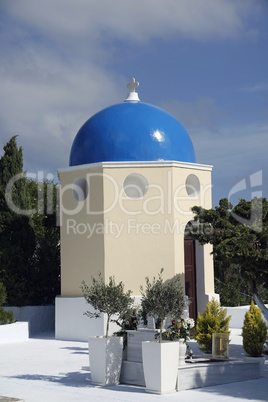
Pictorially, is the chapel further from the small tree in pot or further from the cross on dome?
the small tree in pot

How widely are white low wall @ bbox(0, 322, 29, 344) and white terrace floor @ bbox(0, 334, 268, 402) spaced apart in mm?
3065

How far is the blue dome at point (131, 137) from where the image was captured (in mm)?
21219

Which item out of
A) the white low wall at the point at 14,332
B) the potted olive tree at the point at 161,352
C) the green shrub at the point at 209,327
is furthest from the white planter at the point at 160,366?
the white low wall at the point at 14,332

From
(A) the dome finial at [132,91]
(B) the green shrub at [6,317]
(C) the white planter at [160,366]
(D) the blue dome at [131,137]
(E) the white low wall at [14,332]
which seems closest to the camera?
(C) the white planter at [160,366]

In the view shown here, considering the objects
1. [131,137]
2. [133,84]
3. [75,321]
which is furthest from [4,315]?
[133,84]

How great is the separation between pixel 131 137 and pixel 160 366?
36.4 feet

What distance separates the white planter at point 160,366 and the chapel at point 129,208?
28.6 feet

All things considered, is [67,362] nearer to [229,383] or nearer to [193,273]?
[229,383]

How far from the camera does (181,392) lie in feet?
39.2

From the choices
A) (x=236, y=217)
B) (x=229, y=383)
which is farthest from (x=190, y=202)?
(x=229, y=383)

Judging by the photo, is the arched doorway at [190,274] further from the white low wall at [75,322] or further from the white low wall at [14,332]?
the white low wall at [14,332]

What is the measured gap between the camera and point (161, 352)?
11641mm

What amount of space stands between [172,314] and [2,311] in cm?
1101

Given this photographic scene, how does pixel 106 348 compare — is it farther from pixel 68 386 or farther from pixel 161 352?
pixel 161 352
